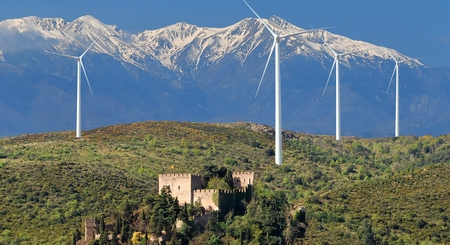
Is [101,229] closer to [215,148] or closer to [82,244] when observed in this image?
[82,244]

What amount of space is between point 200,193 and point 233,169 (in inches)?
1458

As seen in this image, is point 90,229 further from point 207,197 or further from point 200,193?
point 207,197

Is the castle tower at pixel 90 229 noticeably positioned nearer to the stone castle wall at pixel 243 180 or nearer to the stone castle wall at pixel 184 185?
the stone castle wall at pixel 184 185

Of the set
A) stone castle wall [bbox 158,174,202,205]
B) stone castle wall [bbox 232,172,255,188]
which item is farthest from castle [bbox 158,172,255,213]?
stone castle wall [bbox 232,172,255,188]

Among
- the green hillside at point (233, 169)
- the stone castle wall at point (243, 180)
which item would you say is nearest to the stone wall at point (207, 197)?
the green hillside at point (233, 169)

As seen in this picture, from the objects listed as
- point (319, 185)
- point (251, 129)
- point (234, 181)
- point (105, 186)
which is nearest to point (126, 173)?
point (105, 186)

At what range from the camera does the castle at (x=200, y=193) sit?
95688 millimetres

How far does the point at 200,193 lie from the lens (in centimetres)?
9631

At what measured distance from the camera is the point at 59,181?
12375 centimetres

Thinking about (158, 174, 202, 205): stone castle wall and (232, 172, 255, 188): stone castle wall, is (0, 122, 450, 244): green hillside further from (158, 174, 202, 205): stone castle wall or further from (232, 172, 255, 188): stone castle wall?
(232, 172, 255, 188): stone castle wall

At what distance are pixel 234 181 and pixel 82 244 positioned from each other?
548 inches

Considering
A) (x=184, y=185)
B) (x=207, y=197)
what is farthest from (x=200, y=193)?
(x=184, y=185)

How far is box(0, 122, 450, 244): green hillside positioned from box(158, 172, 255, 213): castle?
254 centimetres

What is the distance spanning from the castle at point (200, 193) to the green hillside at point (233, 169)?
8.32 feet
